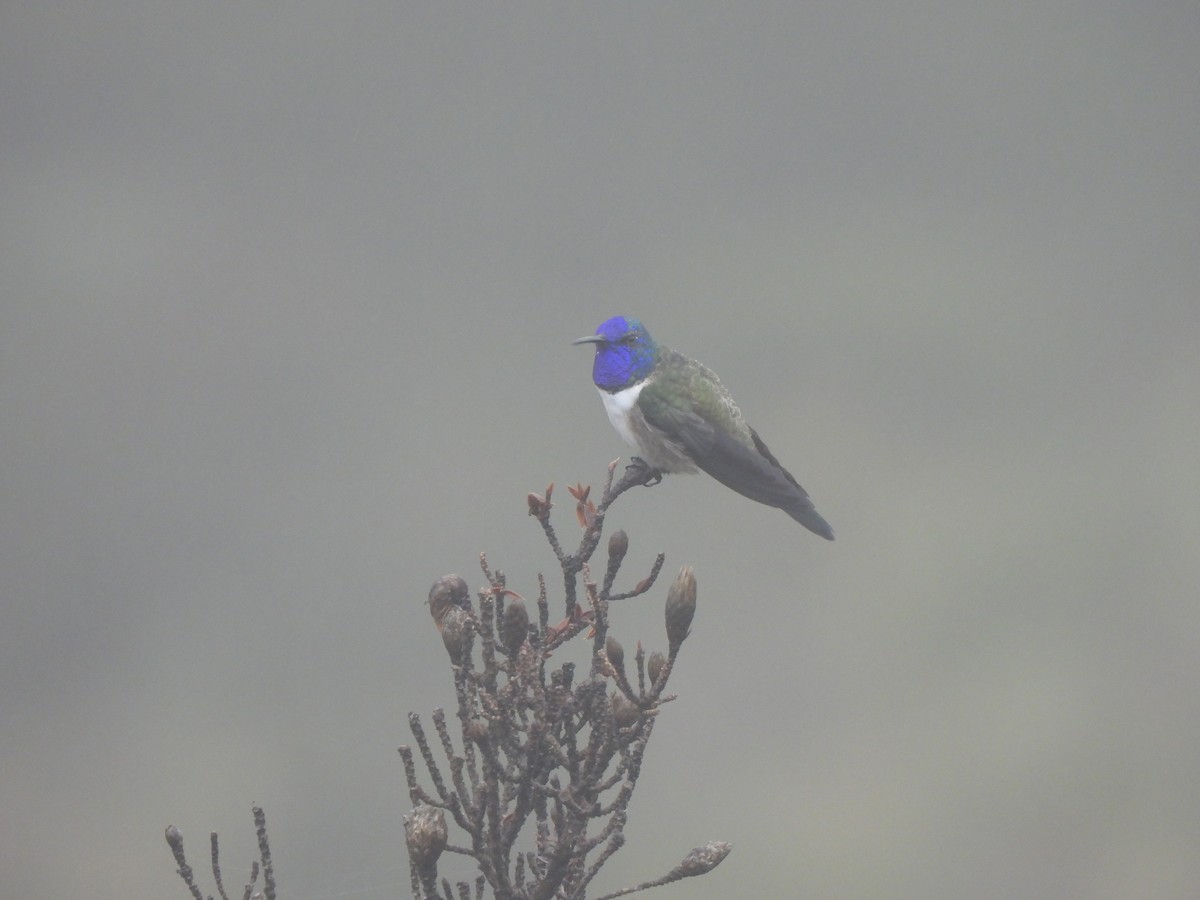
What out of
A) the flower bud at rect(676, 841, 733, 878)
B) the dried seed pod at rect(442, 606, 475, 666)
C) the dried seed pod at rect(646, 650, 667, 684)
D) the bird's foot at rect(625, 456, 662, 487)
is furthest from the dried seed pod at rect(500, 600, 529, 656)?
the bird's foot at rect(625, 456, 662, 487)

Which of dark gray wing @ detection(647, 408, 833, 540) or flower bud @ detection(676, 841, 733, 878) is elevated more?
dark gray wing @ detection(647, 408, 833, 540)

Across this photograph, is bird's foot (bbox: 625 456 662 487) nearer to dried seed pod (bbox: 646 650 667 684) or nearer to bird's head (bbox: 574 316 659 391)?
bird's head (bbox: 574 316 659 391)

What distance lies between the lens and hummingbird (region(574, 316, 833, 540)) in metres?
1.68

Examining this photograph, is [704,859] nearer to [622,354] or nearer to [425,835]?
[425,835]

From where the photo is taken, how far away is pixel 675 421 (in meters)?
1.72

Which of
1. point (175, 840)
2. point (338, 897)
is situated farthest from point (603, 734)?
point (338, 897)

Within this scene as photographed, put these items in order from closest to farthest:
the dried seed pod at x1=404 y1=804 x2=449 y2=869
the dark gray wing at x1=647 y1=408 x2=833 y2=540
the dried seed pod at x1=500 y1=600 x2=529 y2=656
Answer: the dried seed pod at x1=404 y1=804 x2=449 y2=869, the dried seed pod at x1=500 y1=600 x2=529 y2=656, the dark gray wing at x1=647 y1=408 x2=833 y2=540

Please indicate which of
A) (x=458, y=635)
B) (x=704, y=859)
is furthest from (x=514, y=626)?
(x=704, y=859)

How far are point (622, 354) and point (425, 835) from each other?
2.80ft

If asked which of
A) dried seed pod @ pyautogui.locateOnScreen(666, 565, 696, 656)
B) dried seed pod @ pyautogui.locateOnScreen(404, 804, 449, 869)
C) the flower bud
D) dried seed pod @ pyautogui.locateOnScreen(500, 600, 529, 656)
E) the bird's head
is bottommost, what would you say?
the flower bud

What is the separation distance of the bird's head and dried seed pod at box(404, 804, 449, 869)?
0.81 metres

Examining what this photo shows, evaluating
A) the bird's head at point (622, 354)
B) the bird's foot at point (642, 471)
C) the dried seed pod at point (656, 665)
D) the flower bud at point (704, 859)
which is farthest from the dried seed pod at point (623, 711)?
the bird's head at point (622, 354)

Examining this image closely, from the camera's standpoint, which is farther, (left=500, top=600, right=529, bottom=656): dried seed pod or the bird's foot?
the bird's foot

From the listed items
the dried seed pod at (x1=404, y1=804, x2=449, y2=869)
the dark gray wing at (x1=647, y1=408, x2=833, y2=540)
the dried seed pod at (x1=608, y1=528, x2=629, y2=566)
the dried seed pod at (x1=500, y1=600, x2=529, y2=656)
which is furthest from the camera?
the dark gray wing at (x1=647, y1=408, x2=833, y2=540)
